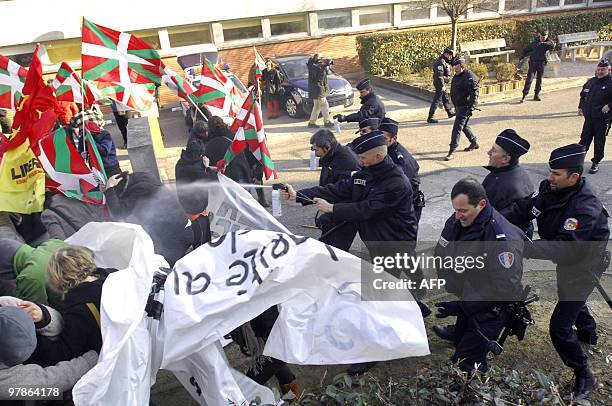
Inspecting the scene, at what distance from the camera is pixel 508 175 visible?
14.0 ft

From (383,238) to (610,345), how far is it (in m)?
2.12

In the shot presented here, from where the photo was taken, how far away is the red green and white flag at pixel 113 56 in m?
6.23

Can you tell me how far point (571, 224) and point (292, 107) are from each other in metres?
11.0

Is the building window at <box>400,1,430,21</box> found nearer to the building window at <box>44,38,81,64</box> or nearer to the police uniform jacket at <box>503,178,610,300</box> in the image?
the building window at <box>44,38,81,64</box>

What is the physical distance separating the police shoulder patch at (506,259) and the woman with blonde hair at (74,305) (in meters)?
2.60

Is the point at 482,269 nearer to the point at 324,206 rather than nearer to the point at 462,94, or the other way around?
the point at 324,206

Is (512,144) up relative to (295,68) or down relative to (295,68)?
up

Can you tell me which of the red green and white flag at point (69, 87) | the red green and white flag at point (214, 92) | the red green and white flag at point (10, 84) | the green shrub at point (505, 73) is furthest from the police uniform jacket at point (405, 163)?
the green shrub at point (505, 73)

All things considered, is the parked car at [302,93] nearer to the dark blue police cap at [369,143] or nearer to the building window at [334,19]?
the building window at [334,19]

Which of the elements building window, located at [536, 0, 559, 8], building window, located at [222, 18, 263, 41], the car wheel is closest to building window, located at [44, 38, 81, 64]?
building window, located at [222, 18, 263, 41]

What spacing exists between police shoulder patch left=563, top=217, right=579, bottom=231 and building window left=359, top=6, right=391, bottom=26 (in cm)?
1821

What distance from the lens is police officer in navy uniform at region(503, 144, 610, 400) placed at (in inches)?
132

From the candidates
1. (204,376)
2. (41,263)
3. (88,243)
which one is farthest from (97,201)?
(204,376)

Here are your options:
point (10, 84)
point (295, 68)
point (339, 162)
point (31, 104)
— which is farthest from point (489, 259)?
point (295, 68)
